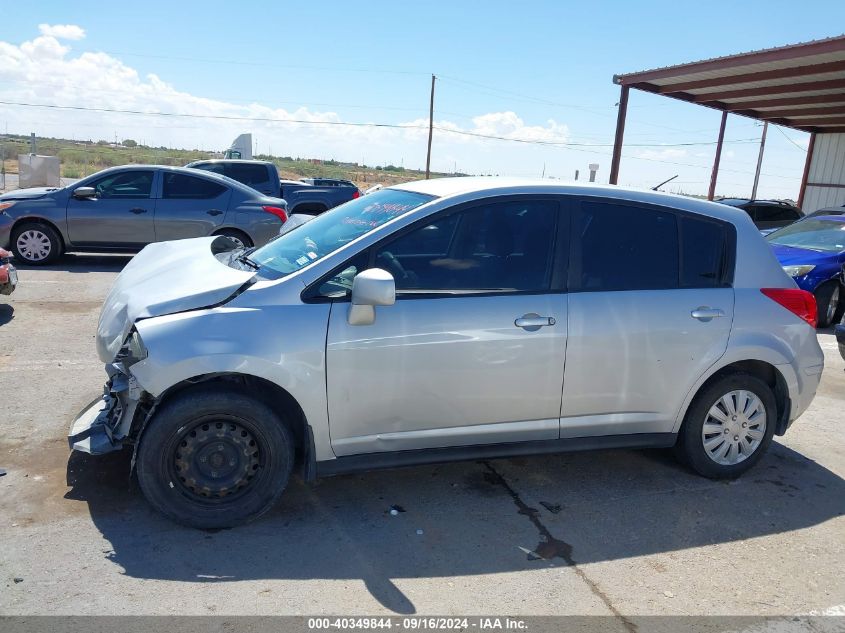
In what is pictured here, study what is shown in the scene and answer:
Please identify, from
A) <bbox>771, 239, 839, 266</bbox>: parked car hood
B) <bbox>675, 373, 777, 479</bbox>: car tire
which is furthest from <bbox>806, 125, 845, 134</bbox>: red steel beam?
<bbox>675, 373, 777, 479</bbox>: car tire

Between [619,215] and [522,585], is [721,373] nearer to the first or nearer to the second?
[619,215]

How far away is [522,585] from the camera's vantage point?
3203mm

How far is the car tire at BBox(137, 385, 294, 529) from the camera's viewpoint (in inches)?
134

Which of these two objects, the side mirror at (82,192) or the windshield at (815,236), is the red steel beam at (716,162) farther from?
the side mirror at (82,192)

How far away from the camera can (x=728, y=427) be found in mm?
4371

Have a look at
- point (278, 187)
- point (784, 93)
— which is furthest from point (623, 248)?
point (784, 93)

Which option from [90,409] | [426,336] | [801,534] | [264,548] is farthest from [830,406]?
[90,409]

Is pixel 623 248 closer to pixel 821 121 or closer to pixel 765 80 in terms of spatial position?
pixel 765 80

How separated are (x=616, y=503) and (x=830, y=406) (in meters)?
3.27

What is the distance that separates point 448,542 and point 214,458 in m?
1.29

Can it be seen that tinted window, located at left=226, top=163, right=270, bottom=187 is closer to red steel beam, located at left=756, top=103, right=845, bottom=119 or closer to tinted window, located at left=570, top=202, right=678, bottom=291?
tinted window, located at left=570, top=202, right=678, bottom=291

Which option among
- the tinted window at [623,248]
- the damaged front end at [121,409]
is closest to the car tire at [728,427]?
the tinted window at [623,248]

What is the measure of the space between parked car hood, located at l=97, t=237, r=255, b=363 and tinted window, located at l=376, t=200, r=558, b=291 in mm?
882

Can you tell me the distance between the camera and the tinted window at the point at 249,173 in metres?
15.1
